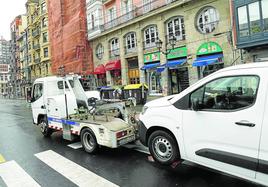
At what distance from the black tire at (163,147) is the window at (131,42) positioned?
19.6 m

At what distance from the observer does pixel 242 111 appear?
10.8 feet

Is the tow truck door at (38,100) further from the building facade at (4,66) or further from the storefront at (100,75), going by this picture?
the building facade at (4,66)

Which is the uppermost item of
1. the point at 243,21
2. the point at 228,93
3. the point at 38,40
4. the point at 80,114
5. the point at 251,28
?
the point at 38,40

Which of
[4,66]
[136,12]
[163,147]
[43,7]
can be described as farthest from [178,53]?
[4,66]

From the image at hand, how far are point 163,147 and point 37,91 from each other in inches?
234

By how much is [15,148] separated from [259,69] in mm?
7024

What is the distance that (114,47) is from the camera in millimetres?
26000

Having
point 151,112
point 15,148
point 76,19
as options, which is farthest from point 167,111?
point 76,19

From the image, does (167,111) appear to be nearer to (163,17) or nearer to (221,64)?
(221,64)

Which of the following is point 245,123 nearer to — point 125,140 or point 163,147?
point 163,147

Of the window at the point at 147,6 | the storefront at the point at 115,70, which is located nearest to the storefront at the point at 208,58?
the window at the point at 147,6

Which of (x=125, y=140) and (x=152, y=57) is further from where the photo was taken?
(x=152, y=57)

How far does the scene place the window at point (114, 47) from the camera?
25469 mm

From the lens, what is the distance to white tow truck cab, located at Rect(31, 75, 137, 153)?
5590 mm
